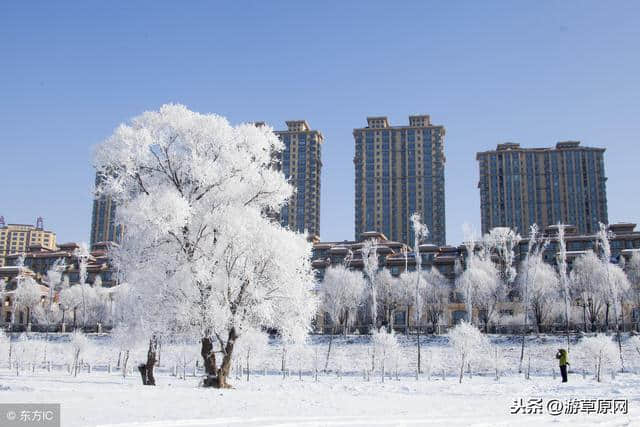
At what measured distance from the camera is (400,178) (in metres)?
172

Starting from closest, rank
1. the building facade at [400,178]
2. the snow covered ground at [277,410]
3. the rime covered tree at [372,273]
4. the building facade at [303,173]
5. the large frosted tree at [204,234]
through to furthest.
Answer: the snow covered ground at [277,410]
the large frosted tree at [204,234]
the rime covered tree at [372,273]
the building facade at [400,178]
the building facade at [303,173]

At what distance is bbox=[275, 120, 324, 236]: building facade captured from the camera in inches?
6713

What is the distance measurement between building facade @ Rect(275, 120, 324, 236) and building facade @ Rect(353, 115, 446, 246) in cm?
1158

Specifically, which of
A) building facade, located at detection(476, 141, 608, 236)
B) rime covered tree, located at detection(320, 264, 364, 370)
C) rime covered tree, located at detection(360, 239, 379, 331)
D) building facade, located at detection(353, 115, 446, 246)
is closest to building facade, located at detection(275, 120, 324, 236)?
building facade, located at detection(353, 115, 446, 246)

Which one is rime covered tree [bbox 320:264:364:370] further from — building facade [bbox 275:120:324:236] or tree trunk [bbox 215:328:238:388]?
building facade [bbox 275:120:324:236]

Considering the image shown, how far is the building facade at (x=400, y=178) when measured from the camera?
6585 inches

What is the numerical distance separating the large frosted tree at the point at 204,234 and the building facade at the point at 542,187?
15000cm

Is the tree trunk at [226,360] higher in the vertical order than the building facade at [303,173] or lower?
lower

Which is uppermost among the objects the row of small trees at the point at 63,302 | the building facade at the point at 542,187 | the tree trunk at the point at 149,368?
the building facade at the point at 542,187

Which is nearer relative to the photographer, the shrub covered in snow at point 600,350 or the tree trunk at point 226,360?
the tree trunk at point 226,360

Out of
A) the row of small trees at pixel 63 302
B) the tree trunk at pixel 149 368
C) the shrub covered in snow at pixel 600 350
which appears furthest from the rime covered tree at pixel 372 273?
the tree trunk at pixel 149 368

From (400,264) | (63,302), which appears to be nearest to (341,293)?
(400,264)

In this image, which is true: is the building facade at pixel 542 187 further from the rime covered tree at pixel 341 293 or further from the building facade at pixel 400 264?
the rime covered tree at pixel 341 293

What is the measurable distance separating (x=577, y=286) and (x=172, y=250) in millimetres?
71657
